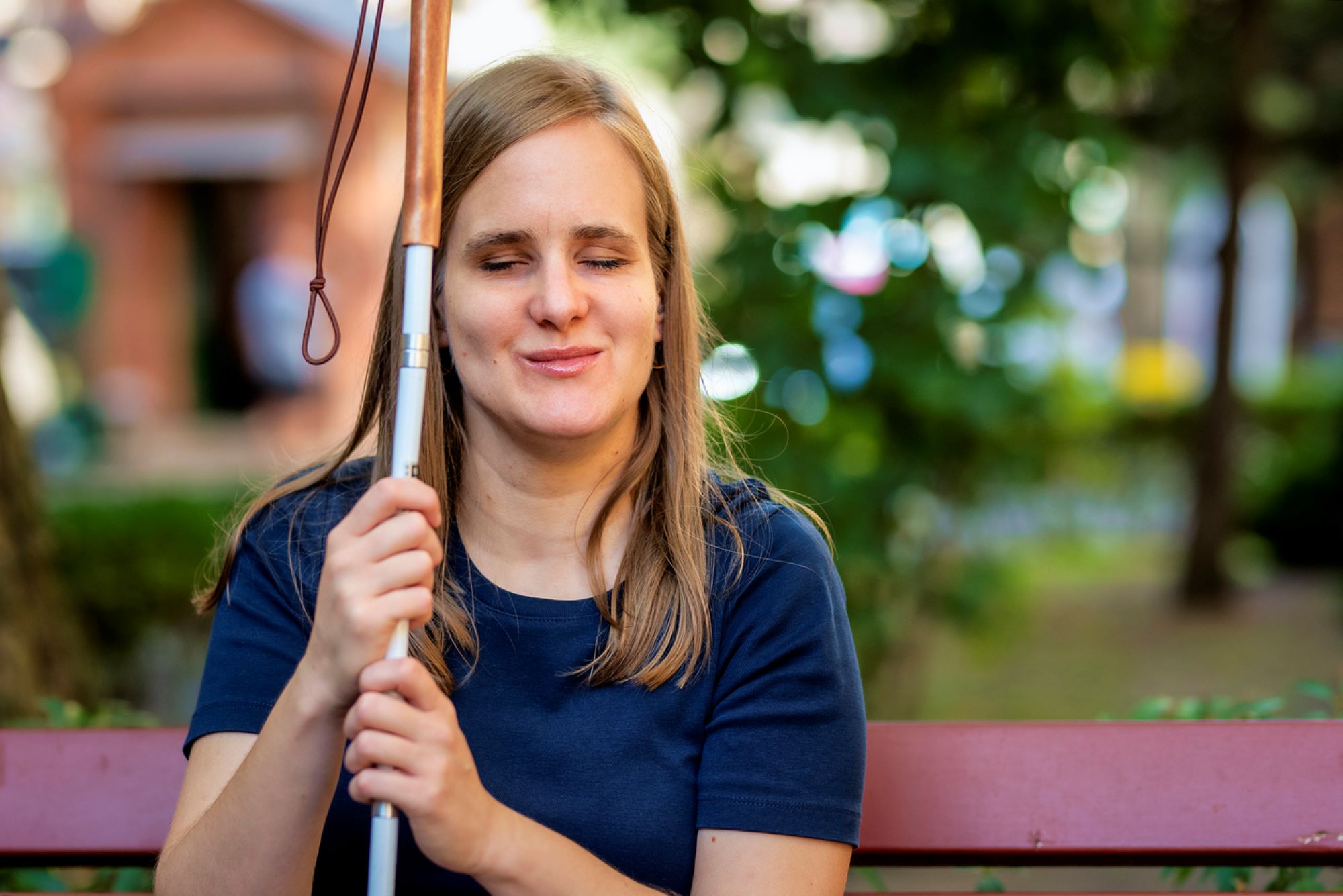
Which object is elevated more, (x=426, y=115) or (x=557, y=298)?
(x=426, y=115)

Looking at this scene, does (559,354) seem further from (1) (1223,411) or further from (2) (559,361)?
(1) (1223,411)

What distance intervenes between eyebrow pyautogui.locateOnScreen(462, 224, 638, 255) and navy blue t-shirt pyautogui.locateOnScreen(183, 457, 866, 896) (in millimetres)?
472

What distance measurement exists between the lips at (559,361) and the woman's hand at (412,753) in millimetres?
507

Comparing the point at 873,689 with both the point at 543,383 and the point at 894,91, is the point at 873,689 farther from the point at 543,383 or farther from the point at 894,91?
the point at 543,383

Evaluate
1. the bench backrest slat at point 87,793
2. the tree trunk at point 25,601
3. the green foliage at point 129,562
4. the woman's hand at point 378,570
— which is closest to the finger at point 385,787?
the woman's hand at point 378,570

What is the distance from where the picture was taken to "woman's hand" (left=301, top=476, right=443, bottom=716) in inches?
56.4

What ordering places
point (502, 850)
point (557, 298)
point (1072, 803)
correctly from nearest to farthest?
1. point (502, 850)
2. point (557, 298)
3. point (1072, 803)

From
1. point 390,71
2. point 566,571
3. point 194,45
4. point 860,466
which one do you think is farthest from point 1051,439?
point 194,45

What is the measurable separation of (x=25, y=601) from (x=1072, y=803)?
2.99m

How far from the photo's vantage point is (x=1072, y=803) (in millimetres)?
2129

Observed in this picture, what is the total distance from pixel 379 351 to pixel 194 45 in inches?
606

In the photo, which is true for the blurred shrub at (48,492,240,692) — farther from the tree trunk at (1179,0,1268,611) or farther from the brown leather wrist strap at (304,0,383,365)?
the tree trunk at (1179,0,1268,611)

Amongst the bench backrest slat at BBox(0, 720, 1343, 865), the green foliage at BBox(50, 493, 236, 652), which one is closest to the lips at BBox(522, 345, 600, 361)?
the bench backrest slat at BBox(0, 720, 1343, 865)

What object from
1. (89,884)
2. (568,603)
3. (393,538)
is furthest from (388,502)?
(89,884)
